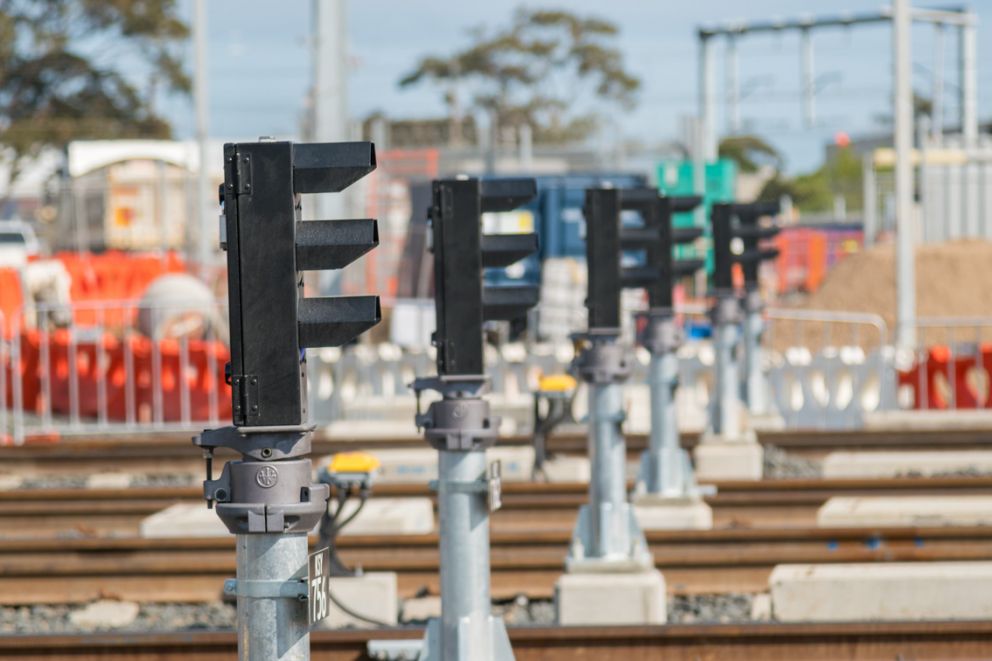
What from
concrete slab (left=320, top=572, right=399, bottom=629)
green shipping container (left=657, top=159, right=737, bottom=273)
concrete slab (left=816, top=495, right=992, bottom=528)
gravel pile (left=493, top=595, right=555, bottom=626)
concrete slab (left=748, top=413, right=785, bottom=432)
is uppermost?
green shipping container (left=657, top=159, right=737, bottom=273)

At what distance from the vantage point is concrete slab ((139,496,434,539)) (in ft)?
32.9

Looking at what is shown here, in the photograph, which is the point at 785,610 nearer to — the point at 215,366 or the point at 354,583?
the point at 354,583

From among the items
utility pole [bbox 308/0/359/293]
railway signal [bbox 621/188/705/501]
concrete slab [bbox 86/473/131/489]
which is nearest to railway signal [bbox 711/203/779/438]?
railway signal [bbox 621/188/705/501]

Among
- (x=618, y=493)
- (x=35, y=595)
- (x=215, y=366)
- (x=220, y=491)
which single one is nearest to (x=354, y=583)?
(x=618, y=493)

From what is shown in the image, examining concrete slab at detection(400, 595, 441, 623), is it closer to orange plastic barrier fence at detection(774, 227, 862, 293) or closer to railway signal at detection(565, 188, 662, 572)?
railway signal at detection(565, 188, 662, 572)

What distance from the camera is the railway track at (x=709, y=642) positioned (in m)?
7.04

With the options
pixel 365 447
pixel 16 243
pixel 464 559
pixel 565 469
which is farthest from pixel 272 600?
pixel 16 243

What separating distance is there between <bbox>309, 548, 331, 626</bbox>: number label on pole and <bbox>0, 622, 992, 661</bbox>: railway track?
2.78 meters

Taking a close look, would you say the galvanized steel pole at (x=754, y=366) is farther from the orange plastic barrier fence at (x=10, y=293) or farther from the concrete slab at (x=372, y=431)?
the orange plastic barrier fence at (x=10, y=293)

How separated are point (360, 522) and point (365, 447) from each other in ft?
12.1

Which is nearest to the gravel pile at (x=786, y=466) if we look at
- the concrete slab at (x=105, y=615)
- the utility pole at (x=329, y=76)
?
the concrete slab at (x=105, y=615)

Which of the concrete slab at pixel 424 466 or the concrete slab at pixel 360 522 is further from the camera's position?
the concrete slab at pixel 424 466

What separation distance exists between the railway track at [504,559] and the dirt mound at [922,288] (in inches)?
711

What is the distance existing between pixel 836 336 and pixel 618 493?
1933cm
